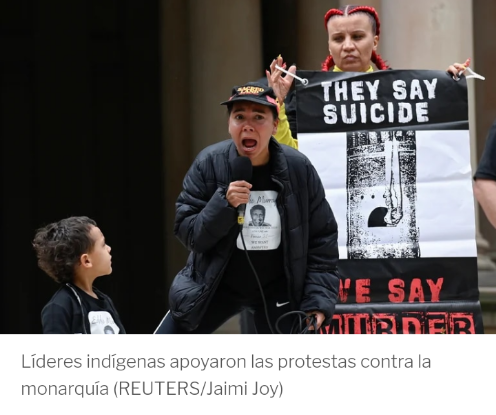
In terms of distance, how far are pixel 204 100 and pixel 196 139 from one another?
0.36 metres

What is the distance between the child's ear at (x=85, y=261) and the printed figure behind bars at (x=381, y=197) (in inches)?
57.7

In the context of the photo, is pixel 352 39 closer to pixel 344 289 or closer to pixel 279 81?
pixel 279 81

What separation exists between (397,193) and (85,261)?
1.71 m

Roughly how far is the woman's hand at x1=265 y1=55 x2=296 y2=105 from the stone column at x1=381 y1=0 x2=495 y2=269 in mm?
2797

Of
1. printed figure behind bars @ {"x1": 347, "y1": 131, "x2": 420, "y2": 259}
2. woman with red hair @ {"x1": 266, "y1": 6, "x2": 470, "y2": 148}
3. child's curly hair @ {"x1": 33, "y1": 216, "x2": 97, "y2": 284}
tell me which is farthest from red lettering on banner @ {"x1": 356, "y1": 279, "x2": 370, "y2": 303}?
child's curly hair @ {"x1": 33, "y1": 216, "x2": 97, "y2": 284}

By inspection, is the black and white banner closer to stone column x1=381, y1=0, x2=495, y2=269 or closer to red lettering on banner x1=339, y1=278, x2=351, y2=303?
red lettering on banner x1=339, y1=278, x2=351, y2=303

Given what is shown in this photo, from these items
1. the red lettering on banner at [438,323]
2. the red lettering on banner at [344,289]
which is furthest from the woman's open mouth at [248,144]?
the red lettering on banner at [438,323]

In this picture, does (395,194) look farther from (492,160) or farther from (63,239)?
(63,239)

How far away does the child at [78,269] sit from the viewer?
184 inches

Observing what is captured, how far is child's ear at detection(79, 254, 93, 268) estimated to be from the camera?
4.85m

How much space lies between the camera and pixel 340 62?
5797mm

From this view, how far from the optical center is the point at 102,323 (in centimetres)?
475

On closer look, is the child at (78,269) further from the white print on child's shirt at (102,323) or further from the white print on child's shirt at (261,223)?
the white print on child's shirt at (261,223)
